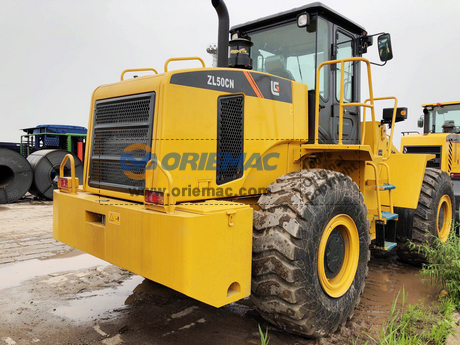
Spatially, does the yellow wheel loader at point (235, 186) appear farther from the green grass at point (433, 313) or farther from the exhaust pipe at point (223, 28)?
the green grass at point (433, 313)

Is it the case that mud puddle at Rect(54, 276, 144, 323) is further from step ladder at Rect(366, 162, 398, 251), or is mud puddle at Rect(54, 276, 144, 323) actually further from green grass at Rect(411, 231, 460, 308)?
green grass at Rect(411, 231, 460, 308)

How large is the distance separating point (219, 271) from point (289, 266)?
1.85ft

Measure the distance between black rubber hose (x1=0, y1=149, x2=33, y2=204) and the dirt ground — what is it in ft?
20.4

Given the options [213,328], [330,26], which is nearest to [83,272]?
[213,328]

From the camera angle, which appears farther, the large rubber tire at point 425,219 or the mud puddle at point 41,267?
the large rubber tire at point 425,219

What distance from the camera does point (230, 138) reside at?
3340 millimetres

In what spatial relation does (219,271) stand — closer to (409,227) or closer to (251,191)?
(251,191)

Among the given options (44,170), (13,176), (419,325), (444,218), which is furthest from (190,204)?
(44,170)

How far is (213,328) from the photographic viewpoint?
3.45 m

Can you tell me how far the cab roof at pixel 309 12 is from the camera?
4.10m

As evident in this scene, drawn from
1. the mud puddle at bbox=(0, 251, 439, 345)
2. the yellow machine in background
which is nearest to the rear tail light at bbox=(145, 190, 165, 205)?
the mud puddle at bbox=(0, 251, 439, 345)

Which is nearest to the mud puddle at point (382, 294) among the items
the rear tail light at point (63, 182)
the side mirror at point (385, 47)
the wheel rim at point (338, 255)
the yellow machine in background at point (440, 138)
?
the wheel rim at point (338, 255)

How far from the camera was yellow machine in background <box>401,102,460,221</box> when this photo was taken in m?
8.94

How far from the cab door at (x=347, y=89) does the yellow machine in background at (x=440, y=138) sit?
181 inches
